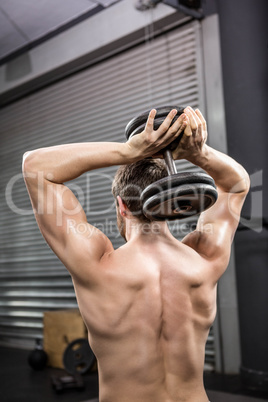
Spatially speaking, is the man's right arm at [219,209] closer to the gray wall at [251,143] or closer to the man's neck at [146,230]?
the man's neck at [146,230]

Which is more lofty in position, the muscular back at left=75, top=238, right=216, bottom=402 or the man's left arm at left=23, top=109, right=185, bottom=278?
the man's left arm at left=23, top=109, right=185, bottom=278

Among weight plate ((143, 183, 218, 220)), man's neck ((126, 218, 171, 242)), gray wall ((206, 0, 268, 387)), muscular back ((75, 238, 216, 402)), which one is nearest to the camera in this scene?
weight plate ((143, 183, 218, 220))

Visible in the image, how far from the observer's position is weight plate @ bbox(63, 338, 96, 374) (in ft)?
11.8

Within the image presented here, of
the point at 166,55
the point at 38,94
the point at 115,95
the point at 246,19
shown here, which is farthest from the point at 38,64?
the point at 246,19

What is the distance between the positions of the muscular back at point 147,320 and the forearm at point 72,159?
0.27m

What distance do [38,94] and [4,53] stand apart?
2.21 feet

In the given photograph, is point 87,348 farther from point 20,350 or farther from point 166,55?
point 166,55

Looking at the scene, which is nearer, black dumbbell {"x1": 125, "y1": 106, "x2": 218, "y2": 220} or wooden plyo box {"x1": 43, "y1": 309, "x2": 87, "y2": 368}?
black dumbbell {"x1": 125, "y1": 106, "x2": 218, "y2": 220}

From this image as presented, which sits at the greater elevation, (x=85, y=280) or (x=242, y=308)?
(x=85, y=280)

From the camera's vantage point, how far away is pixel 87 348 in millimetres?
3717

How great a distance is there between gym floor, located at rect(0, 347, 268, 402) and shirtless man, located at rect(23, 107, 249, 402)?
4.55 feet

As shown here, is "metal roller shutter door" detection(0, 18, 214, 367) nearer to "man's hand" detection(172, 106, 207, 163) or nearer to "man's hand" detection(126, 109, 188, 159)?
"man's hand" detection(172, 106, 207, 163)

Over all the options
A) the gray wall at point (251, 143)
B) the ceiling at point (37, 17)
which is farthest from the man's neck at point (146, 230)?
the ceiling at point (37, 17)

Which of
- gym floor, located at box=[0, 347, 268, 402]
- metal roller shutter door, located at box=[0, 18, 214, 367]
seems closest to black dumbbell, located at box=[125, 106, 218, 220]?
gym floor, located at box=[0, 347, 268, 402]
